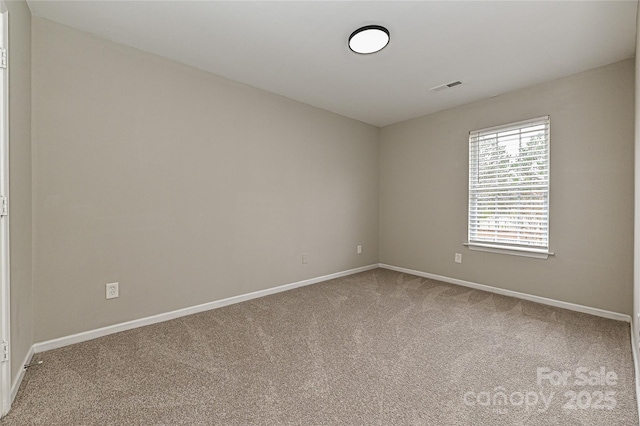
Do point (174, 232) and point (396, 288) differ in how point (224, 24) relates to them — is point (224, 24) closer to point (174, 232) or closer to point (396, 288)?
point (174, 232)

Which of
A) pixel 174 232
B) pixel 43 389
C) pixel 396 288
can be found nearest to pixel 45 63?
pixel 174 232

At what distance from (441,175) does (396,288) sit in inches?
68.7

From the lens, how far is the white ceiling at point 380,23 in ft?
7.05

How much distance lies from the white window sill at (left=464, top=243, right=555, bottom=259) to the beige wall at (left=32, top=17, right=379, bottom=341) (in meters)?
2.11

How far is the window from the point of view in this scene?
3.36 metres

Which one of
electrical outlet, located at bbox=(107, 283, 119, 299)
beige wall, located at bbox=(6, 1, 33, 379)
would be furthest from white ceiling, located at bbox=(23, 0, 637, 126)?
electrical outlet, located at bbox=(107, 283, 119, 299)

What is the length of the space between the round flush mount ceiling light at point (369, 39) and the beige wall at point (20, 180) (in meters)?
2.24

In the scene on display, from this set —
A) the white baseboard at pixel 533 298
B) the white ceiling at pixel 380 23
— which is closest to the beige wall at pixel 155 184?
the white ceiling at pixel 380 23

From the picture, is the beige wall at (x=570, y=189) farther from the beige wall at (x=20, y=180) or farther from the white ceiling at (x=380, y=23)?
the beige wall at (x=20, y=180)

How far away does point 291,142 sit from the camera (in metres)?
3.92

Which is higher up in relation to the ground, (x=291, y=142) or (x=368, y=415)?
(x=291, y=142)

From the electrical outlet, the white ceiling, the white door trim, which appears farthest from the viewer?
the electrical outlet

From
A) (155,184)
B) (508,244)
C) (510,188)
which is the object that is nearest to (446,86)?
(510,188)

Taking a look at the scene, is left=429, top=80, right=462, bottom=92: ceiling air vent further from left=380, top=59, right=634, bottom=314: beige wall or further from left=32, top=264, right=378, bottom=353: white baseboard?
left=32, top=264, right=378, bottom=353: white baseboard
